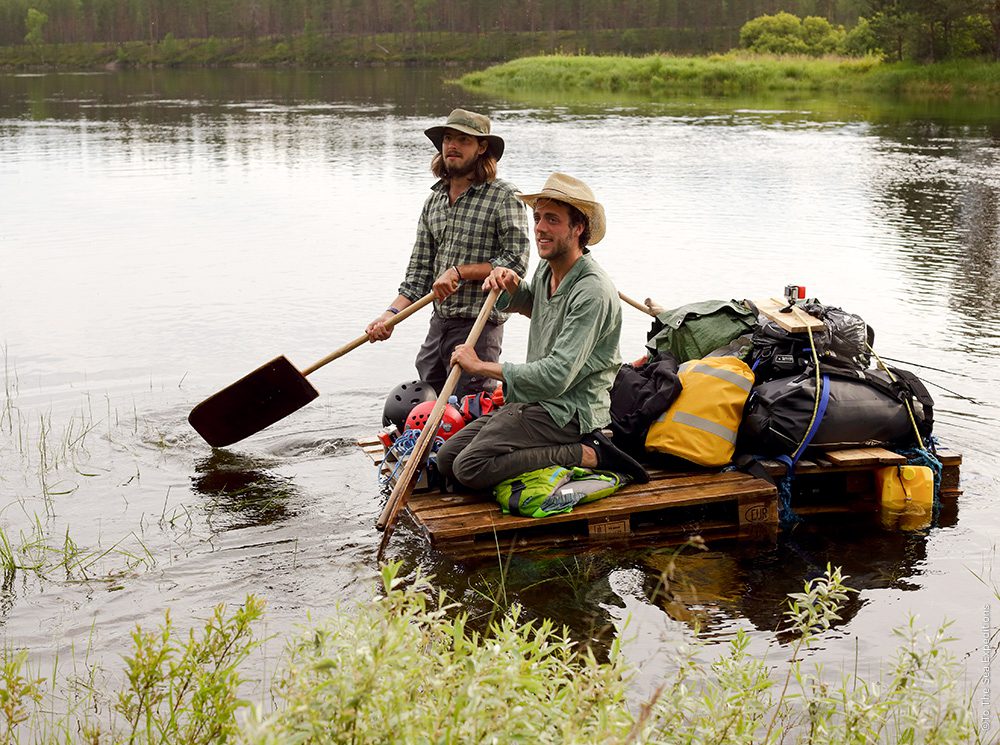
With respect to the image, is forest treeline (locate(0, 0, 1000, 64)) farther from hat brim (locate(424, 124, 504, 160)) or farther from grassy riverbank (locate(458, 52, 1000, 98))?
hat brim (locate(424, 124, 504, 160))

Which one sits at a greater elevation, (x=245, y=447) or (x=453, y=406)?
(x=453, y=406)

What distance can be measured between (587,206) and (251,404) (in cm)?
321

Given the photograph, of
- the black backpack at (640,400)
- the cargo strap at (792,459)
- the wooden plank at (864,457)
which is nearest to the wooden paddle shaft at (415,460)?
the black backpack at (640,400)

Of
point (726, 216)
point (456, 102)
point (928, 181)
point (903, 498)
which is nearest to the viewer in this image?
point (903, 498)

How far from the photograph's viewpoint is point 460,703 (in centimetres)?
293

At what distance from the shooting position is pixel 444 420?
7121 millimetres

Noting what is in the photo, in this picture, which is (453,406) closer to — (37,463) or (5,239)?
(37,463)

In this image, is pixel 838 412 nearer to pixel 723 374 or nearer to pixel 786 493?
pixel 786 493

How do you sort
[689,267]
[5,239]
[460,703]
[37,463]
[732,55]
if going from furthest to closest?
1. [732,55]
2. [5,239]
3. [689,267]
4. [37,463]
5. [460,703]

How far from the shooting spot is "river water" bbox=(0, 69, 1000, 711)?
593 centimetres

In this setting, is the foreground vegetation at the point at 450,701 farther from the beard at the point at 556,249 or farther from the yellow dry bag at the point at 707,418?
the beard at the point at 556,249

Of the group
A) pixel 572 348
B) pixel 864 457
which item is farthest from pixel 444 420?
pixel 864 457

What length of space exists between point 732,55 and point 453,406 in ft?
193

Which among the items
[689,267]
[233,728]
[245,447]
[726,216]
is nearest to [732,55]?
[726,216]
